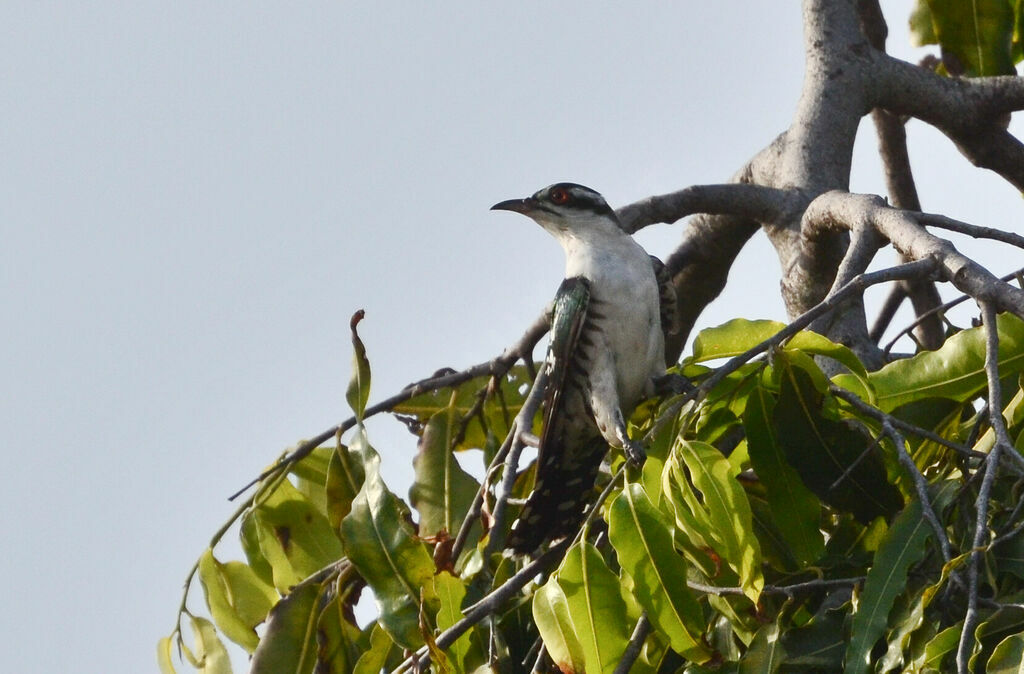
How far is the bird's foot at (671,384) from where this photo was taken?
466 cm

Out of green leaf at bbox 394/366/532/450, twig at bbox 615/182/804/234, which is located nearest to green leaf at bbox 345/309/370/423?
green leaf at bbox 394/366/532/450

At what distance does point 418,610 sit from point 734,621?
74 cm

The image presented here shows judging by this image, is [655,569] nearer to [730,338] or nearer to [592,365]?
[730,338]

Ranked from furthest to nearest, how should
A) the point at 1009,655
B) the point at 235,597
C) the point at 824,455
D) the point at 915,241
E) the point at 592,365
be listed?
1. the point at 592,365
2. the point at 235,597
3. the point at 915,241
4. the point at 824,455
5. the point at 1009,655

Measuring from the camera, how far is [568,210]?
550cm

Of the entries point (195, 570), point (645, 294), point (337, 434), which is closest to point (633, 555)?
point (337, 434)

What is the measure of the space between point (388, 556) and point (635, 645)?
24.1 inches

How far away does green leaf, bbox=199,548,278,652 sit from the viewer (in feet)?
13.7

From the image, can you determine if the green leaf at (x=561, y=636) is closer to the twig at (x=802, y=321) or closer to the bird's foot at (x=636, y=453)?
the twig at (x=802, y=321)

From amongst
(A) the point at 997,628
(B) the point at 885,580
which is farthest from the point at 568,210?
(A) the point at 997,628

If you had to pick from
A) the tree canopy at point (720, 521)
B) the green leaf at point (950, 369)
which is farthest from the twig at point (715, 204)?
the green leaf at point (950, 369)

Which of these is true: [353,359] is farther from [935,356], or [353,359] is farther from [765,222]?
[765,222]

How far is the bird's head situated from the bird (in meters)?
0.07

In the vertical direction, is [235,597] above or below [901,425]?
above
